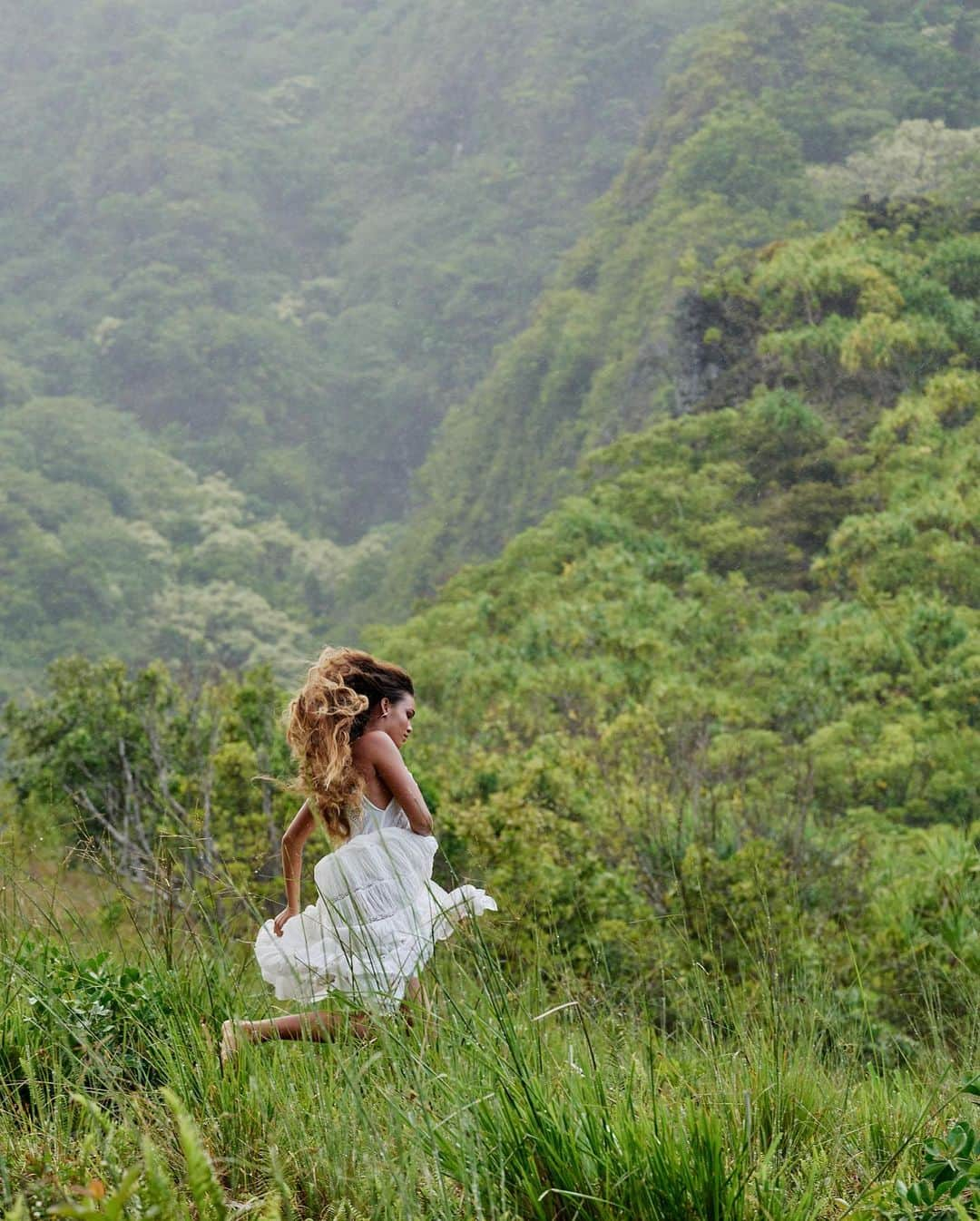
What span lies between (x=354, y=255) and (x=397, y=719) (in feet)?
292

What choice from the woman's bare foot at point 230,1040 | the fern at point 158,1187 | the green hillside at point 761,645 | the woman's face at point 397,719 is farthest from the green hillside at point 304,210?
the fern at point 158,1187

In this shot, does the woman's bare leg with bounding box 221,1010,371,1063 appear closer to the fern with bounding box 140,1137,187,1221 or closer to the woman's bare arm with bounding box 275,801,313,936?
the woman's bare arm with bounding box 275,801,313,936

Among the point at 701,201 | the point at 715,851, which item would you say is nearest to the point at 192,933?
the point at 715,851

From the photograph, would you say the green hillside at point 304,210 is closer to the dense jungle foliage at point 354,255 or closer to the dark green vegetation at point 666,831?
the dense jungle foliage at point 354,255

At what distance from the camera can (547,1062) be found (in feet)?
8.41

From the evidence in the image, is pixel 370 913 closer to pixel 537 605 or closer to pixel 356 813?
pixel 356 813

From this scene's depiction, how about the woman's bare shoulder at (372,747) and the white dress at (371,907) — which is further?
the woman's bare shoulder at (372,747)

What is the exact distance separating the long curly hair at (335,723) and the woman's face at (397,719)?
24 millimetres

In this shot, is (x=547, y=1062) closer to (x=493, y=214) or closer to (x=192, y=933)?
(x=192, y=933)

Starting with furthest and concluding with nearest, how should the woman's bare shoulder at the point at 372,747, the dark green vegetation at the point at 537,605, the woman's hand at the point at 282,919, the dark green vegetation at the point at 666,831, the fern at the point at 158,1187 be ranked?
the woman's bare shoulder at the point at 372,747, the woman's hand at the point at 282,919, the dark green vegetation at the point at 537,605, the dark green vegetation at the point at 666,831, the fern at the point at 158,1187

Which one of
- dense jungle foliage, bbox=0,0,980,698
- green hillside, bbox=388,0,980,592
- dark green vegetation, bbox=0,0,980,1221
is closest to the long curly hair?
dark green vegetation, bbox=0,0,980,1221

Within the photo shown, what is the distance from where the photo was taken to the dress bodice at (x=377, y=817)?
3545 millimetres

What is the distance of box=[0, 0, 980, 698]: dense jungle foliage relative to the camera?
45.4m

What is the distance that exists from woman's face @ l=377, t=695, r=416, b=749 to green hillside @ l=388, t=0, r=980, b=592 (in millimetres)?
34172
